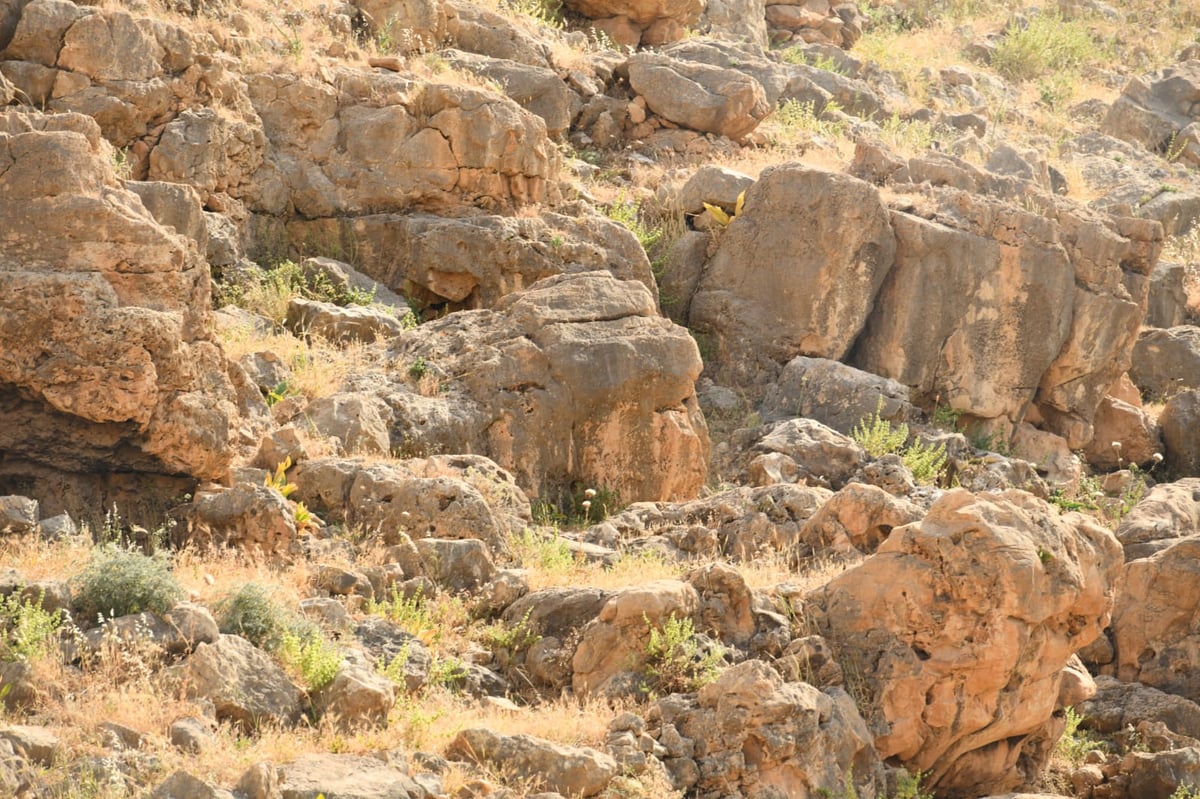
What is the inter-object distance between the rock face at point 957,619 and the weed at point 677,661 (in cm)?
95

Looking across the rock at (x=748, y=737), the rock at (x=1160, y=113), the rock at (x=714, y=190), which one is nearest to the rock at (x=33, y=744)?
the rock at (x=748, y=737)

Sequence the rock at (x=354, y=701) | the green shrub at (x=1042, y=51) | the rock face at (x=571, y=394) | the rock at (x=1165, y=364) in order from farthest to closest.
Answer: the green shrub at (x=1042, y=51)
the rock at (x=1165, y=364)
the rock face at (x=571, y=394)
the rock at (x=354, y=701)

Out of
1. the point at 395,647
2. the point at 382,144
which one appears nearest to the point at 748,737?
the point at 395,647

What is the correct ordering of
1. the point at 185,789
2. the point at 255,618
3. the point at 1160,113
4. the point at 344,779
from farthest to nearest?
1. the point at 1160,113
2. the point at 255,618
3. the point at 344,779
4. the point at 185,789

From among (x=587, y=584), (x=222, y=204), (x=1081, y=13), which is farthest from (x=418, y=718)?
(x=1081, y=13)

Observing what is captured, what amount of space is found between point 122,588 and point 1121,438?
12.8 meters

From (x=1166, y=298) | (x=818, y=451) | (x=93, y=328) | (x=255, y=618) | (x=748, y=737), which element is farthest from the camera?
(x=1166, y=298)

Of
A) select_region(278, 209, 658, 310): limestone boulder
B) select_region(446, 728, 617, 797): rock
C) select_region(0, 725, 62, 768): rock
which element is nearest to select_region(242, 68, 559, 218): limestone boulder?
select_region(278, 209, 658, 310): limestone boulder

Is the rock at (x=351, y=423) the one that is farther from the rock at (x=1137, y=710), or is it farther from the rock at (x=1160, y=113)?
the rock at (x=1160, y=113)

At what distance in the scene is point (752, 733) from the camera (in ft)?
26.2

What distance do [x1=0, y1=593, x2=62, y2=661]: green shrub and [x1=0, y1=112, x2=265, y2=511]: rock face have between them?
2103mm

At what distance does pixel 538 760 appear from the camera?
736 centimetres

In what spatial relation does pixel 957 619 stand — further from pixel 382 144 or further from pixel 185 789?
pixel 382 144

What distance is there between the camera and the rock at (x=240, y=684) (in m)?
7.19
